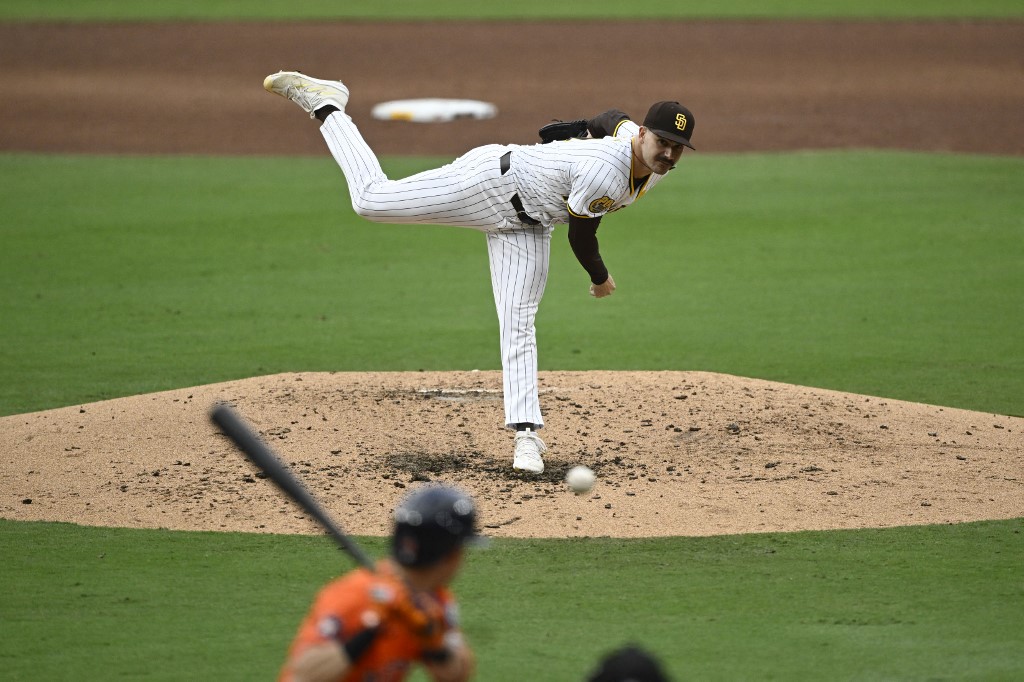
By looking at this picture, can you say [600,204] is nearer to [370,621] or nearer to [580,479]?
[580,479]

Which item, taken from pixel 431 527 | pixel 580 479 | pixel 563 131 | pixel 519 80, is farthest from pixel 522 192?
pixel 519 80

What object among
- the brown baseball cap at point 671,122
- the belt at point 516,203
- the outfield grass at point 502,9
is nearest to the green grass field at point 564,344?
the belt at point 516,203

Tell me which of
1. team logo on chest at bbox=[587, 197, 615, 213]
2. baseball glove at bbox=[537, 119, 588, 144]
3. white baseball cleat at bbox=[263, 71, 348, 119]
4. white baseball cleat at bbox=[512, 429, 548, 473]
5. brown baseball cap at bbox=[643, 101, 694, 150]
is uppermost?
white baseball cleat at bbox=[263, 71, 348, 119]

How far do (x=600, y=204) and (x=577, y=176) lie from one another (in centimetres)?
18

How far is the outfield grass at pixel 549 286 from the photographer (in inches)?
397

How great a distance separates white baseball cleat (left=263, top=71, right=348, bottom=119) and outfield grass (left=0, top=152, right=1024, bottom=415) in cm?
295

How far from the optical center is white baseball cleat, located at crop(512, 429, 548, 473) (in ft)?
23.3

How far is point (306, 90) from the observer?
7266 millimetres

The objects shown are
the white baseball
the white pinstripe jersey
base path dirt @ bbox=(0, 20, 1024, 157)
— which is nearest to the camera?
the white baseball

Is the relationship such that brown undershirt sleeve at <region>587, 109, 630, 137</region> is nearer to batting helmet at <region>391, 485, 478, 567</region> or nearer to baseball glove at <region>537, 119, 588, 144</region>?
baseball glove at <region>537, 119, 588, 144</region>

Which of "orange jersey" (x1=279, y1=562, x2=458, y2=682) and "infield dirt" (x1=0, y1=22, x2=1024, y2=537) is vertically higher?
"infield dirt" (x1=0, y1=22, x2=1024, y2=537)

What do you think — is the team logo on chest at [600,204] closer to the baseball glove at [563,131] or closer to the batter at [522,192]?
the batter at [522,192]

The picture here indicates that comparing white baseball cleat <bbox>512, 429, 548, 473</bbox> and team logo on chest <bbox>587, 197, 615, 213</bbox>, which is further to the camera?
white baseball cleat <bbox>512, 429, 548, 473</bbox>

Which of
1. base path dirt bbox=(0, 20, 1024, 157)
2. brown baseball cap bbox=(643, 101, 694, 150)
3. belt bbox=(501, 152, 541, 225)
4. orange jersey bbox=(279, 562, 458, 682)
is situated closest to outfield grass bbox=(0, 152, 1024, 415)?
base path dirt bbox=(0, 20, 1024, 157)
